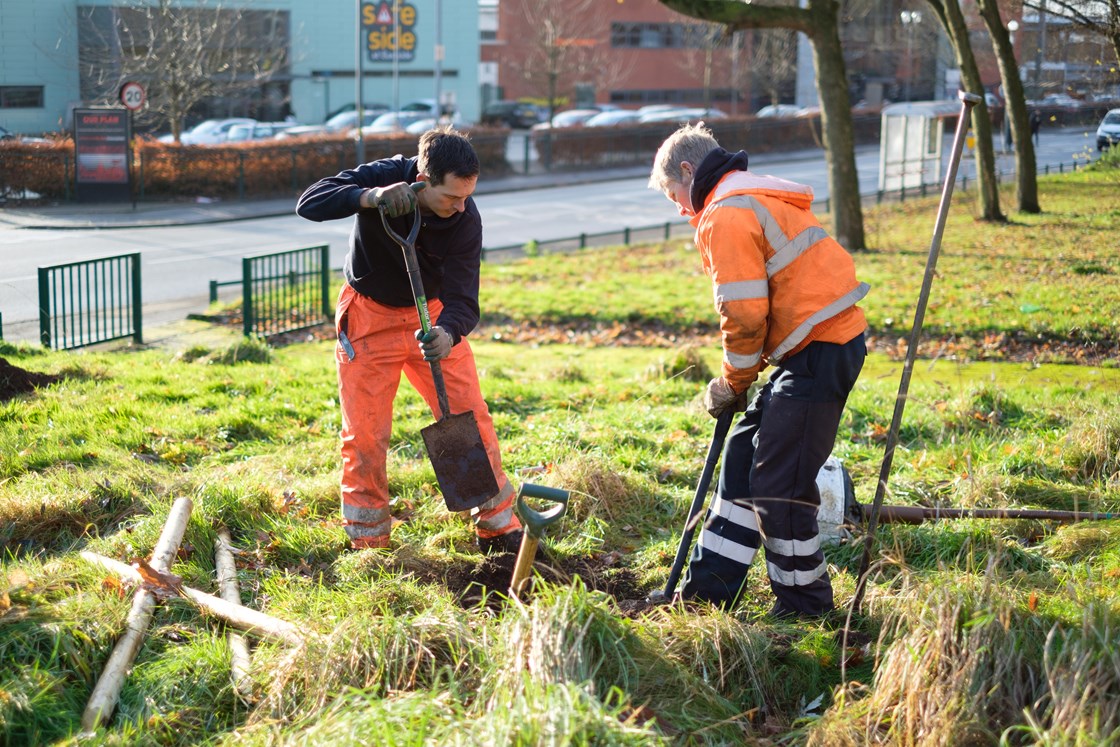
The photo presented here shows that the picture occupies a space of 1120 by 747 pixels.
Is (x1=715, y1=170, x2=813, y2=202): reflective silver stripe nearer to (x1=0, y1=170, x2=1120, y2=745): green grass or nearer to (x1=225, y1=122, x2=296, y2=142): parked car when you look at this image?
(x1=0, y1=170, x2=1120, y2=745): green grass

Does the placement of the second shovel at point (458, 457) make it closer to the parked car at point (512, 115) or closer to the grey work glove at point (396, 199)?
the grey work glove at point (396, 199)

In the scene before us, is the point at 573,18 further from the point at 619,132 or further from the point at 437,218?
the point at 437,218

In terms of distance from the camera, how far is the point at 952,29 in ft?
61.1

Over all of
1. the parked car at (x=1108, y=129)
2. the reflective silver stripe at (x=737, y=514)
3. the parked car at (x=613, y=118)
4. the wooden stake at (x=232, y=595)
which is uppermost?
the parked car at (x=613, y=118)

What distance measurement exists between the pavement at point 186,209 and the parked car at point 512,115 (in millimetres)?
14413

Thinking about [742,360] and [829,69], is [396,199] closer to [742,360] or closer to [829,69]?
[742,360]

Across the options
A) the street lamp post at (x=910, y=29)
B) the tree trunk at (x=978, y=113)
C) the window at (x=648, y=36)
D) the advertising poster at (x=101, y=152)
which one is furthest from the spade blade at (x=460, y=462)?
the window at (x=648, y=36)

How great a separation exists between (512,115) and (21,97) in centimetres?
3895

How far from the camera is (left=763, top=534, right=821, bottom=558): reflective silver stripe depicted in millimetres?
4203

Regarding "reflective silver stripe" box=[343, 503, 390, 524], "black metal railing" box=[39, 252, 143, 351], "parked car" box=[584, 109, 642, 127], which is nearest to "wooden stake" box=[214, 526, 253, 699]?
"reflective silver stripe" box=[343, 503, 390, 524]

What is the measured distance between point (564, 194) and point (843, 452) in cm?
2369

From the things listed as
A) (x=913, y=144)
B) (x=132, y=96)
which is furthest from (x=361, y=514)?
(x=913, y=144)

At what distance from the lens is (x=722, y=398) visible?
14.1 ft

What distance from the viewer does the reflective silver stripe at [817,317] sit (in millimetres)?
4074
